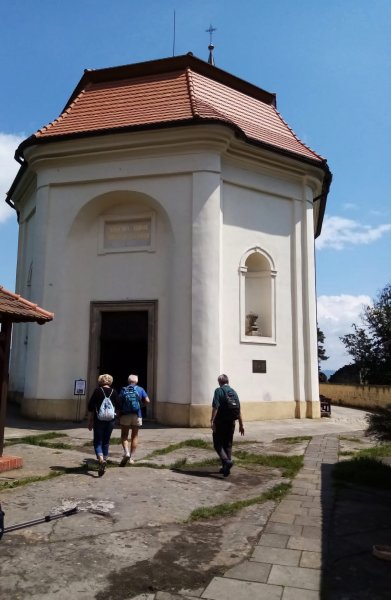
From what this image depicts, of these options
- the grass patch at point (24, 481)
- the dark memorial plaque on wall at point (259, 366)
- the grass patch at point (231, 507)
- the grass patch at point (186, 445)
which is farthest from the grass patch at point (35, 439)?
the dark memorial plaque on wall at point (259, 366)

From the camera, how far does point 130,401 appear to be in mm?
8188

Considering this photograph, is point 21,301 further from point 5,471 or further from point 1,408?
point 5,471

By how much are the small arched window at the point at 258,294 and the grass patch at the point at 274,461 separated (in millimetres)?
5615

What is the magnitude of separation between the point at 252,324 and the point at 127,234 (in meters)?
4.57

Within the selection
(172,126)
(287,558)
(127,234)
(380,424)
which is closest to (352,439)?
(380,424)

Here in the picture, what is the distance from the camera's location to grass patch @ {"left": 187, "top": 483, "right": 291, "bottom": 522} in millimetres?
5598

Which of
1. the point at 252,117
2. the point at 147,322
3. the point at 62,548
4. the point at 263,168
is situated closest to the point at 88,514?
the point at 62,548

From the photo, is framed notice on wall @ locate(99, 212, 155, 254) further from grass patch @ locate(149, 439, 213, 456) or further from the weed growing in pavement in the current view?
the weed growing in pavement

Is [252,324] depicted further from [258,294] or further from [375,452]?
[375,452]

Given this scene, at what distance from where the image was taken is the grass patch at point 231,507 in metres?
5.60

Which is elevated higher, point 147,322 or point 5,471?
point 147,322

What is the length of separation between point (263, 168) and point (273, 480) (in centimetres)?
1034

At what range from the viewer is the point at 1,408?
764 cm

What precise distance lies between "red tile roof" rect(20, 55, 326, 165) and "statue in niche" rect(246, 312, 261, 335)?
502 centimetres
